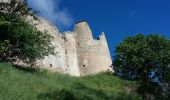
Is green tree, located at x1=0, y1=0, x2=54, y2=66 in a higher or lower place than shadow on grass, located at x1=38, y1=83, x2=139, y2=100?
higher

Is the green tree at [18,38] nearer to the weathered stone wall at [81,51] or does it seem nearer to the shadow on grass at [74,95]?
the shadow on grass at [74,95]

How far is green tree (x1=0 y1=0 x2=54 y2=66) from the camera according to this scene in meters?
19.0

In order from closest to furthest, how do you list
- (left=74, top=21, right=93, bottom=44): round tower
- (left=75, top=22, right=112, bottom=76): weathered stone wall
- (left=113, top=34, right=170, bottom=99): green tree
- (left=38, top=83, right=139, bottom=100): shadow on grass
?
1. (left=38, top=83, right=139, bottom=100): shadow on grass
2. (left=113, top=34, right=170, bottom=99): green tree
3. (left=75, top=22, right=112, bottom=76): weathered stone wall
4. (left=74, top=21, right=93, bottom=44): round tower

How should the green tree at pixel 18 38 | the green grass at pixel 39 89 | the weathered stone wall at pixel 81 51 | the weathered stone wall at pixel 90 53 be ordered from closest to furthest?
the green grass at pixel 39 89
the green tree at pixel 18 38
the weathered stone wall at pixel 81 51
the weathered stone wall at pixel 90 53

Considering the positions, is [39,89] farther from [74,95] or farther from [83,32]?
[83,32]

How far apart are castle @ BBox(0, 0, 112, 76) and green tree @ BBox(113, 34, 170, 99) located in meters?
3.31

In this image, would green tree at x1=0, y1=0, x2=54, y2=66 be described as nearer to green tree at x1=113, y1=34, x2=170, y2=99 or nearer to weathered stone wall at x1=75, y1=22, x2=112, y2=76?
green tree at x1=113, y1=34, x2=170, y2=99

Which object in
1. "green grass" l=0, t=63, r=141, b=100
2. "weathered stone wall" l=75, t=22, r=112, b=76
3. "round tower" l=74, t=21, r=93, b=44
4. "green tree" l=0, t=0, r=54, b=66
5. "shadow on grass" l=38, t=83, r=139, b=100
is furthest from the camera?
"round tower" l=74, t=21, r=93, b=44

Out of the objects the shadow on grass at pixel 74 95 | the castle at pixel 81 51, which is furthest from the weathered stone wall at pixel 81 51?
the shadow on grass at pixel 74 95

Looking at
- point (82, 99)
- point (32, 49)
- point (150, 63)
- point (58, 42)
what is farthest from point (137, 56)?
point (82, 99)

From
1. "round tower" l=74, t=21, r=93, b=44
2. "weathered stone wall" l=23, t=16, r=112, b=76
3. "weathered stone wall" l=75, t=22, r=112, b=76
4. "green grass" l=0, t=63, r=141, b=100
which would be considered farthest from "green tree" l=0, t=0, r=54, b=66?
"round tower" l=74, t=21, r=93, b=44

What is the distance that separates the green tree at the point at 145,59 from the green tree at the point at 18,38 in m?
9.75

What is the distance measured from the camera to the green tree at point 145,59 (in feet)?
91.9

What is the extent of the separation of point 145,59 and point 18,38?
37.9 feet
